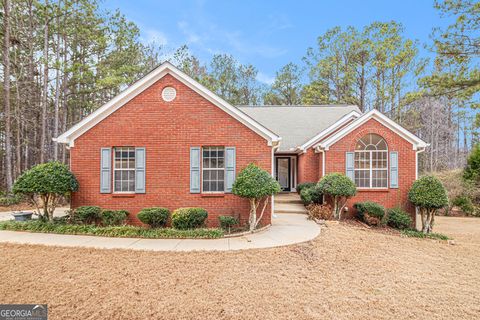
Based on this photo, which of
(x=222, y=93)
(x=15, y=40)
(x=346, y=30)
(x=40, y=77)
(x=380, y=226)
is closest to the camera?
(x=380, y=226)

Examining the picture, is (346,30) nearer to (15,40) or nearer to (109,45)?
(109,45)

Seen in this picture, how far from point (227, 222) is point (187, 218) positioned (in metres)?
1.40

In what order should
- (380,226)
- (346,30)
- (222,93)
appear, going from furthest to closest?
(222,93) → (346,30) → (380,226)

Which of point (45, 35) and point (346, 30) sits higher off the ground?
point (346, 30)

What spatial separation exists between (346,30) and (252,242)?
90.0 feet


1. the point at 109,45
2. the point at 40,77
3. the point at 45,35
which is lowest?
the point at 40,77

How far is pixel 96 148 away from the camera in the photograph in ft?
30.7

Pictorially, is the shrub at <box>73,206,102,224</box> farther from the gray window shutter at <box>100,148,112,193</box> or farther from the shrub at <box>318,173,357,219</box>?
the shrub at <box>318,173,357,219</box>

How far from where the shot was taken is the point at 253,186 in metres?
8.20

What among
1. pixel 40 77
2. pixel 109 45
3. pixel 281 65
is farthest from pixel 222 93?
pixel 40 77

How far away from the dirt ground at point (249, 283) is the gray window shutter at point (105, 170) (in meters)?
2.92

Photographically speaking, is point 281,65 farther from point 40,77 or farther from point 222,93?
point 40,77

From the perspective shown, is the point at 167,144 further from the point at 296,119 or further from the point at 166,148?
the point at 296,119

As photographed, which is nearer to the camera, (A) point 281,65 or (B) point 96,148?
(B) point 96,148
